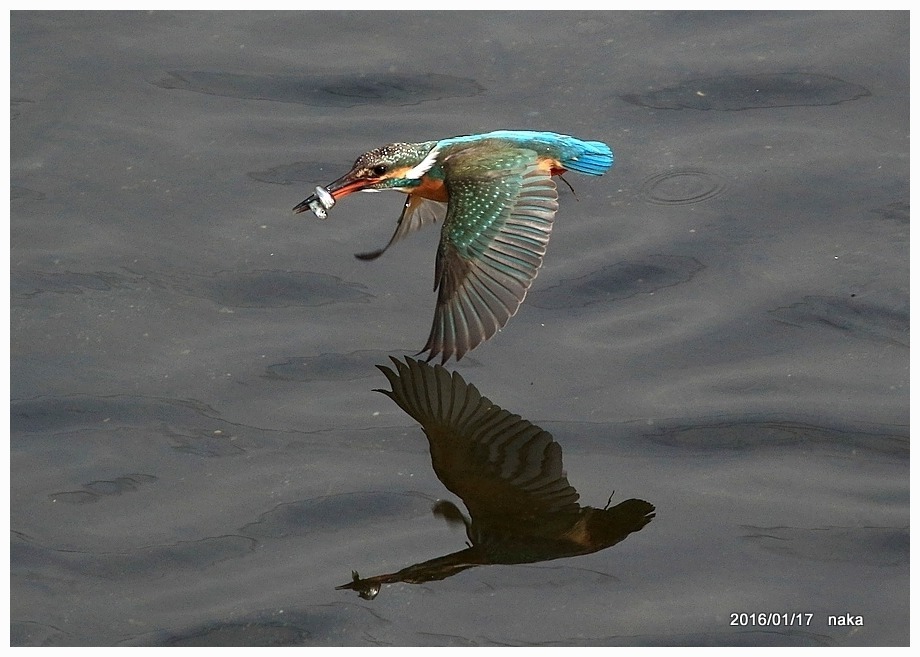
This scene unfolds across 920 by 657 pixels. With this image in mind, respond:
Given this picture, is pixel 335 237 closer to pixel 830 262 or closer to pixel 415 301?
pixel 415 301

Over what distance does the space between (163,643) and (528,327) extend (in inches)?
99.9

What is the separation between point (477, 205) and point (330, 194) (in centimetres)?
82

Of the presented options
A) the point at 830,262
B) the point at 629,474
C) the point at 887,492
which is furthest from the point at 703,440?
the point at 830,262

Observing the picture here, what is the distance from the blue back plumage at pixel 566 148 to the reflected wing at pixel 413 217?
418mm

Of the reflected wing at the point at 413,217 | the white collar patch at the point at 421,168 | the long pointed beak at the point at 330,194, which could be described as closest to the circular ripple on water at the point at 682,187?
the reflected wing at the point at 413,217

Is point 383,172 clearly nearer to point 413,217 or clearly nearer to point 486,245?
point 413,217

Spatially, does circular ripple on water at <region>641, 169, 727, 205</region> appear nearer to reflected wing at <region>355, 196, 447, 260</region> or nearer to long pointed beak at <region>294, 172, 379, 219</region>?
reflected wing at <region>355, 196, 447, 260</region>

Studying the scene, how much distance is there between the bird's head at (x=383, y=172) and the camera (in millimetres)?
7586

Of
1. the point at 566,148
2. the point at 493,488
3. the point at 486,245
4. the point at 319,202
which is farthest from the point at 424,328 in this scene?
the point at 566,148

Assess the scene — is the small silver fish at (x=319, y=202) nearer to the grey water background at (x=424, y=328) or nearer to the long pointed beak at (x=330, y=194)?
the long pointed beak at (x=330, y=194)

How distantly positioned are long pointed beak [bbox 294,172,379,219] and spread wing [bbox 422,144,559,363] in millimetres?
477

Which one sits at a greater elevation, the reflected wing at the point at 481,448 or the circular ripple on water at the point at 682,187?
the circular ripple on water at the point at 682,187

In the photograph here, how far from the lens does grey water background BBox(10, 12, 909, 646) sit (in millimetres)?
6012

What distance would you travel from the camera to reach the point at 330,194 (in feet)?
24.7
